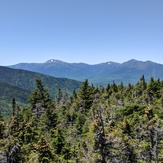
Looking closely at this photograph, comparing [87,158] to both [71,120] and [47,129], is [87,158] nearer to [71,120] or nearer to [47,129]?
[47,129]

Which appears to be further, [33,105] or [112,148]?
[33,105]

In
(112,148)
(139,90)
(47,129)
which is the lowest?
(47,129)

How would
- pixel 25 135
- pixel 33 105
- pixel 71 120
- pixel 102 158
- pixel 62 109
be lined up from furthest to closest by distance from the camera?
pixel 62 109 < pixel 71 120 < pixel 33 105 < pixel 25 135 < pixel 102 158

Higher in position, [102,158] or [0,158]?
[102,158]

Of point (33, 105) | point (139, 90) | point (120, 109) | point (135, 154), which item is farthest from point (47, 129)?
point (139, 90)

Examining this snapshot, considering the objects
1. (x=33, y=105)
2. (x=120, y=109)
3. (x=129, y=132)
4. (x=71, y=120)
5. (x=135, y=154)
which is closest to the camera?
(x=135, y=154)

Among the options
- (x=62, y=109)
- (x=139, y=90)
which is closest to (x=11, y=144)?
(x=62, y=109)

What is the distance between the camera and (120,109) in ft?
210

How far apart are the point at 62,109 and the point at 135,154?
185ft

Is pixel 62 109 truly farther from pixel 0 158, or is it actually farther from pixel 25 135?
pixel 0 158

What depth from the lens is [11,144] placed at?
3294 cm

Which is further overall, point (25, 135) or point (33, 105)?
point (33, 105)

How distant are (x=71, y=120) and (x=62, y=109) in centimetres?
923

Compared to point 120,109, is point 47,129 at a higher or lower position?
lower
